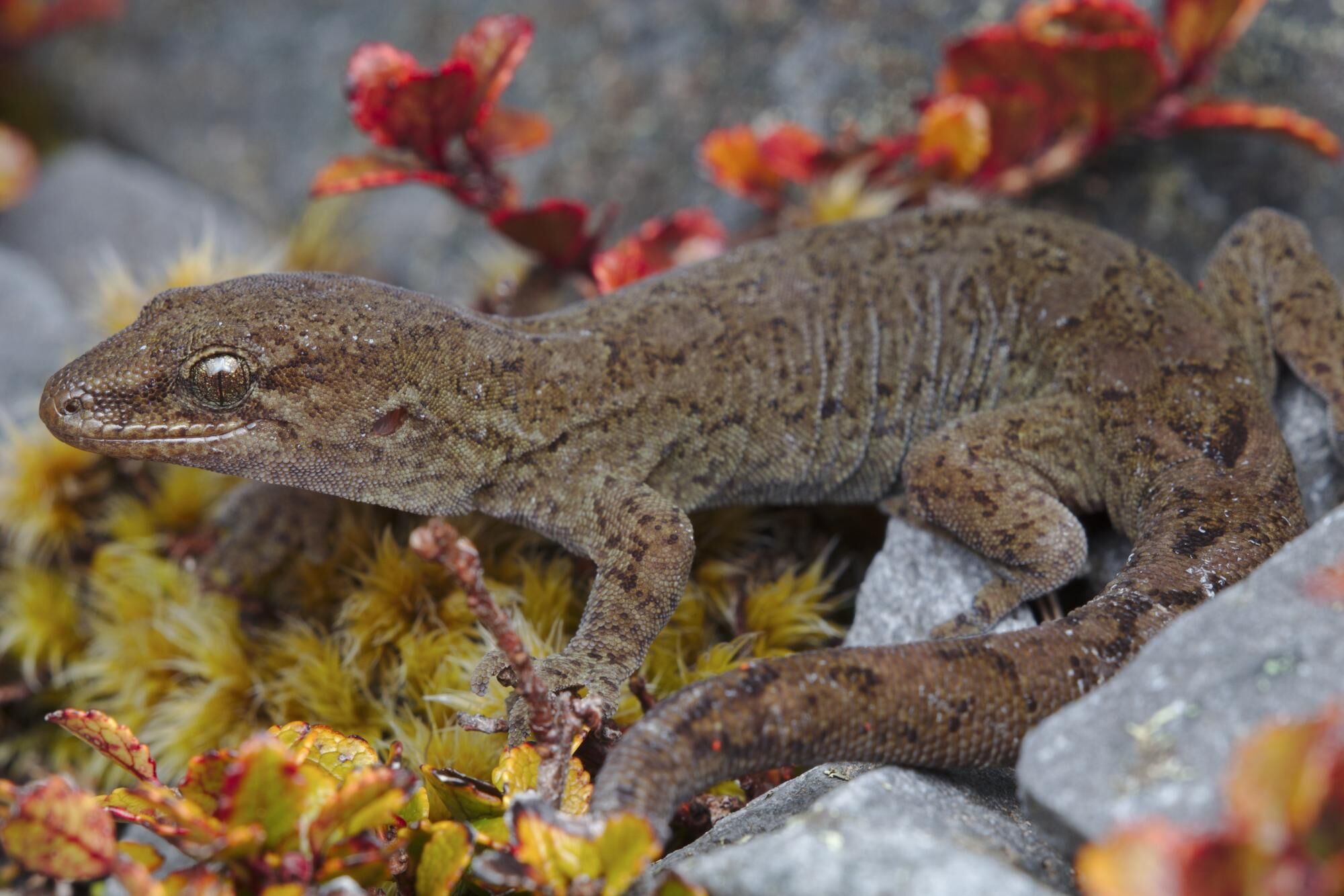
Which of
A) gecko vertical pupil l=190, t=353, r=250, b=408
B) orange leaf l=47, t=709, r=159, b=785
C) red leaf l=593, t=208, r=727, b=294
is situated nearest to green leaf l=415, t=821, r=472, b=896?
orange leaf l=47, t=709, r=159, b=785

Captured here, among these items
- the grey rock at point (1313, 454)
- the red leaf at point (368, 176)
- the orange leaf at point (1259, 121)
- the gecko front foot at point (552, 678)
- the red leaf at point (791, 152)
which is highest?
the red leaf at point (368, 176)

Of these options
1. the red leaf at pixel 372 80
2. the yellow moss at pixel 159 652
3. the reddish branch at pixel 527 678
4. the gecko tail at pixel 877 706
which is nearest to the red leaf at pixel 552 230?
the red leaf at pixel 372 80

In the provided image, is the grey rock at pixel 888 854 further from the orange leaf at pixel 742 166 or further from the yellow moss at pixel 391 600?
the orange leaf at pixel 742 166

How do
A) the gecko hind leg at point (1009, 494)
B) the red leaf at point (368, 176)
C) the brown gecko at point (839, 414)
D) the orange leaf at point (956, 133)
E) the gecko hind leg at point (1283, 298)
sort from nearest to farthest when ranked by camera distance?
the brown gecko at point (839, 414) < the gecko hind leg at point (1009, 494) < the gecko hind leg at point (1283, 298) < the red leaf at point (368, 176) < the orange leaf at point (956, 133)

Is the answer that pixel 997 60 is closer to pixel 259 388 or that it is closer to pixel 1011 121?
pixel 1011 121

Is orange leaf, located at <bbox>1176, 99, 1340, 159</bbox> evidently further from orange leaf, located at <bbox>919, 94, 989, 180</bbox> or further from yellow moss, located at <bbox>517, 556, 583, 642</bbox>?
yellow moss, located at <bbox>517, 556, 583, 642</bbox>

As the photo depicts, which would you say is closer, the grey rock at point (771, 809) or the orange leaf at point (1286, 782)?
the orange leaf at point (1286, 782)

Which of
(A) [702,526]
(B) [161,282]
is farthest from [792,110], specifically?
(B) [161,282]
